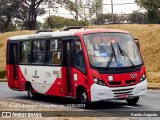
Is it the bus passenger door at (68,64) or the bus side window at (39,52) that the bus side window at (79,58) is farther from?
the bus side window at (39,52)

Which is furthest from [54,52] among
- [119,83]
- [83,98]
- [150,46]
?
[150,46]

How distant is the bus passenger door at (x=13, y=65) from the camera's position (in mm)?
23219

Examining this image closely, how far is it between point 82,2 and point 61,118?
51.8 meters

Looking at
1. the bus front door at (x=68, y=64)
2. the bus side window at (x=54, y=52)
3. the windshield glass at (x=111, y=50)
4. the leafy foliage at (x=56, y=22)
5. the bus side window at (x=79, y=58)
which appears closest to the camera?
the windshield glass at (x=111, y=50)

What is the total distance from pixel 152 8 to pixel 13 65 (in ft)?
99.6

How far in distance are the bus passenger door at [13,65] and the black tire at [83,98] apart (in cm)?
608

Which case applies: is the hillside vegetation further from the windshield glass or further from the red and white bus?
the windshield glass

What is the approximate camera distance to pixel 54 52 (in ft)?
63.5

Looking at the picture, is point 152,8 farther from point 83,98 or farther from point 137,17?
point 83,98

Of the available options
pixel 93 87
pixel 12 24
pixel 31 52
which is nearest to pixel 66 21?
pixel 12 24

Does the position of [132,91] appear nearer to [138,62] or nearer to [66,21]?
[138,62]

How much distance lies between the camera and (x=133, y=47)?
1806 cm

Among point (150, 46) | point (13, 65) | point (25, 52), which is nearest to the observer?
point (25, 52)

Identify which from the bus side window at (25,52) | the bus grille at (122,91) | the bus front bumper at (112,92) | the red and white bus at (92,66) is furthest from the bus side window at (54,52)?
the bus grille at (122,91)
